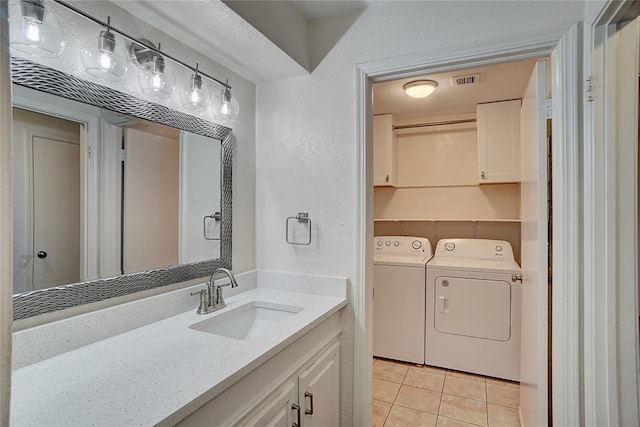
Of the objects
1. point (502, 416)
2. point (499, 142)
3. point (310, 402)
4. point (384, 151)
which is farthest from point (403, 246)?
point (310, 402)

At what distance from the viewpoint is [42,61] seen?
0.98 meters

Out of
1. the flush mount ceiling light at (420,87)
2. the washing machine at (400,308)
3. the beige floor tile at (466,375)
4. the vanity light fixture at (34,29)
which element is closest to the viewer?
the vanity light fixture at (34,29)

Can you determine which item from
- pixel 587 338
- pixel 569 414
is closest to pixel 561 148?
pixel 587 338

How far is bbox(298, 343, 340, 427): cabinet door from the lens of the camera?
128 cm

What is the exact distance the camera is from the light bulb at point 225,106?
1.60 meters

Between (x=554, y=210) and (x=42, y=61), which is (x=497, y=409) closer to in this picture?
(x=554, y=210)

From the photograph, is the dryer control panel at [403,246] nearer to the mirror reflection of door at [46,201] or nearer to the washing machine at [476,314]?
the washing machine at [476,314]

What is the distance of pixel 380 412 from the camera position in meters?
2.13

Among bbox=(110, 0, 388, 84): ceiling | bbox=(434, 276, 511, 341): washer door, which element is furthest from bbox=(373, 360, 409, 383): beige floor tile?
bbox=(110, 0, 388, 84): ceiling

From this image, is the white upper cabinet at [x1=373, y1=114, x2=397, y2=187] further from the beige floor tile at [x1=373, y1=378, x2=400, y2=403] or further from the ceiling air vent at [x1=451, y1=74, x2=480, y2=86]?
the beige floor tile at [x1=373, y1=378, x2=400, y2=403]

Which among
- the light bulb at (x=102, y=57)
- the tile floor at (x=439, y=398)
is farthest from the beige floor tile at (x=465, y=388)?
the light bulb at (x=102, y=57)

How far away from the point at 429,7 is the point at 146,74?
1.29 meters

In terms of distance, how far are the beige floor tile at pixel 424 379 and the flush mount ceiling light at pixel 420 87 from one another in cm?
225

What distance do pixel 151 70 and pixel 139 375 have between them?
1.09 metres
